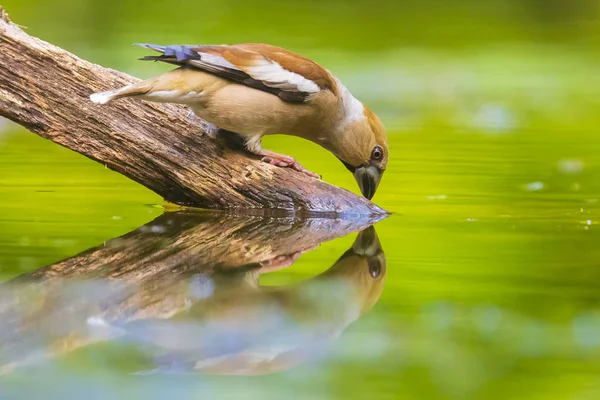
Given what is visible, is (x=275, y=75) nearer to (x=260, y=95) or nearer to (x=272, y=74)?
(x=272, y=74)

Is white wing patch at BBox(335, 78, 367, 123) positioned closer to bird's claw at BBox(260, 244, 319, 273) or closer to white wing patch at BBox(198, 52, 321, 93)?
white wing patch at BBox(198, 52, 321, 93)

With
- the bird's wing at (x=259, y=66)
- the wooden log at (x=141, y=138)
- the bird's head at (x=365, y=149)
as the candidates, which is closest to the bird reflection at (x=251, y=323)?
the wooden log at (x=141, y=138)

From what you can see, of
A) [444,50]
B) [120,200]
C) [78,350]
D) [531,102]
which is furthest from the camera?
[444,50]

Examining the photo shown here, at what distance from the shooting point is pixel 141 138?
5.53 m

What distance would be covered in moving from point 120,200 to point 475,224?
76.6 inches

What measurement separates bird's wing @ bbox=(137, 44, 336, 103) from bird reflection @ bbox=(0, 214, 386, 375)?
0.85 m

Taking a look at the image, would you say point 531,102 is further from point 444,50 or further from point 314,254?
point 314,254

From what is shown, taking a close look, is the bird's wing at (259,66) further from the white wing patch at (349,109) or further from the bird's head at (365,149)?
the bird's head at (365,149)

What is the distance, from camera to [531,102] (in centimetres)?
1149

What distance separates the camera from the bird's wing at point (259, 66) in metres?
5.39

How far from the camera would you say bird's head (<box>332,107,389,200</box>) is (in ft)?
19.7

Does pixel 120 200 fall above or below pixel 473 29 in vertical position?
below

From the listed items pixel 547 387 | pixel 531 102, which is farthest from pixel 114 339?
pixel 531 102

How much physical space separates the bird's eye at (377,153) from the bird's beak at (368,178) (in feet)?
0.18
